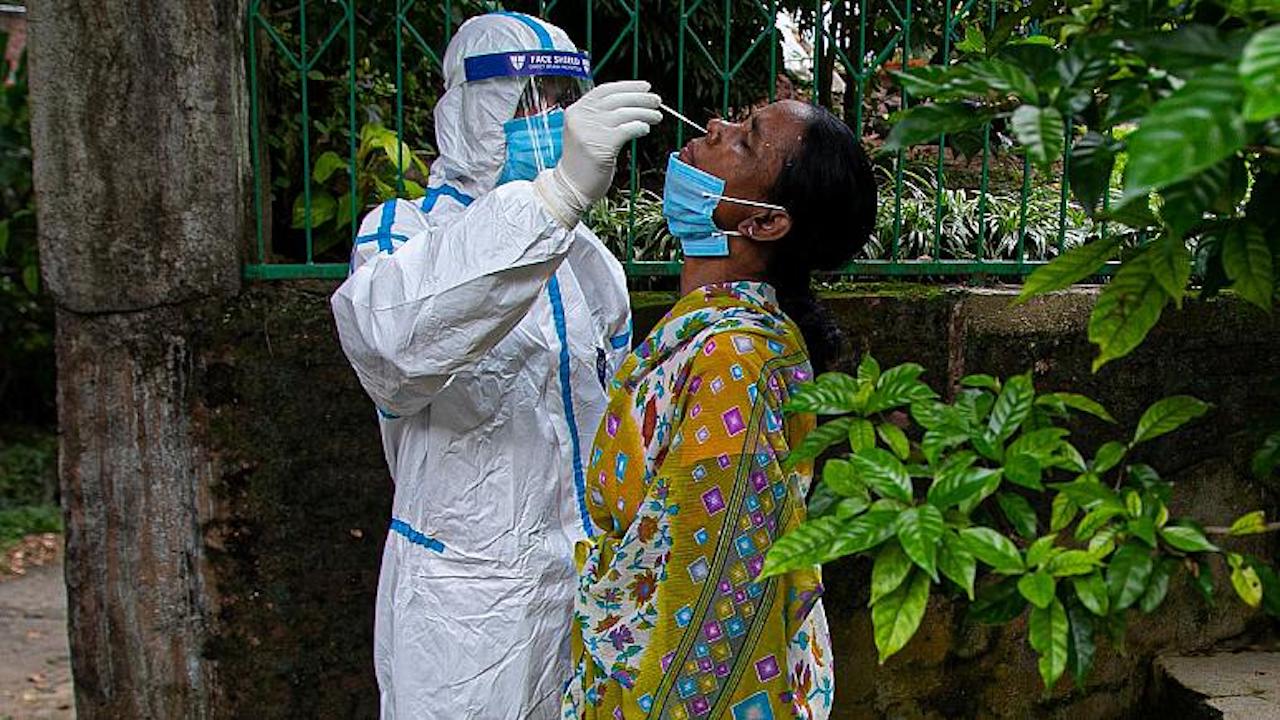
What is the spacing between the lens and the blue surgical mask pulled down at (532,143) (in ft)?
Answer: 7.63

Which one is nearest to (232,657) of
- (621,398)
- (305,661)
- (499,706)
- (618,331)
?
(305,661)

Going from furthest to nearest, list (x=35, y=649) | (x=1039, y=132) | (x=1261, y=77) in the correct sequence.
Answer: (x=35, y=649), (x=1039, y=132), (x=1261, y=77)

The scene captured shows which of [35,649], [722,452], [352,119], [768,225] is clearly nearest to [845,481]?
[722,452]

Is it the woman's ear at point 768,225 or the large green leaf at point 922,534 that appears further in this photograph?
the woman's ear at point 768,225

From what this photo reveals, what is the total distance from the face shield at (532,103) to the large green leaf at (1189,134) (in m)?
1.66

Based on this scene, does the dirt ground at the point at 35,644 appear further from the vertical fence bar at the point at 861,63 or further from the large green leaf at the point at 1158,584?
the large green leaf at the point at 1158,584

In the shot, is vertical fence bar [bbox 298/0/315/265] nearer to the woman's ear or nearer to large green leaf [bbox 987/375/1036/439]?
the woman's ear

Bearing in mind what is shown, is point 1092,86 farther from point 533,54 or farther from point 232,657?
point 232,657

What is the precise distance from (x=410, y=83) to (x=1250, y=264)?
2.64 meters

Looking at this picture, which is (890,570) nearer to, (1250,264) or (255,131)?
(1250,264)

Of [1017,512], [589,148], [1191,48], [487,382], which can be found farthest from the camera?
[487,382]

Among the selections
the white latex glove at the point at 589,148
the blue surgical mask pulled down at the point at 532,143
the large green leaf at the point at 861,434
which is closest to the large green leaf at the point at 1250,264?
the large green leaf at the point at 861,434

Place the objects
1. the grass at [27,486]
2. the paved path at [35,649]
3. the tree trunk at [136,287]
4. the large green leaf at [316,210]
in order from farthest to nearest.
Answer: the grass at [27,486]
the paved path at [35,649]
the large green leaf at [316,210]
the tree trunk at [136,287]

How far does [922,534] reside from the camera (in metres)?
1.02
